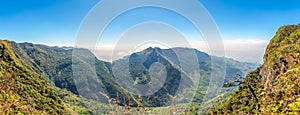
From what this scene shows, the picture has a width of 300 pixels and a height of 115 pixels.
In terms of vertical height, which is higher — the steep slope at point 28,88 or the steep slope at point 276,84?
the steep slope at point 276,84

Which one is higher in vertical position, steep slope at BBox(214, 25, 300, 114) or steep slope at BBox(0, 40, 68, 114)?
steep slope at BBox(214, 25, 300, 114)

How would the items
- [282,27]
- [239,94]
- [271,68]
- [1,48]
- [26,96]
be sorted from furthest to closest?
[1,48], [26,96], [282,27], [239,94], [271,68]

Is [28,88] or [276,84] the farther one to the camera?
[28,88]

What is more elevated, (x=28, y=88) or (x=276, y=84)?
(x=276, y=84)

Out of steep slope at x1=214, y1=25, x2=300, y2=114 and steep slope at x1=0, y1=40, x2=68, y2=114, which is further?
steep slope at x1=0, y1=40, x2=68, y2=114

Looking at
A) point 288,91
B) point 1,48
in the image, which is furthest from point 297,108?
point 1,48

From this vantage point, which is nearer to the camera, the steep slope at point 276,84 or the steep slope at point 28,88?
the steep slope at point 276,84

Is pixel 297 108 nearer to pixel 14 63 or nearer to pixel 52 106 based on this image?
pixel 52 106

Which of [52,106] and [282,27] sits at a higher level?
[282,27]
